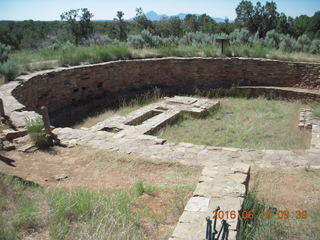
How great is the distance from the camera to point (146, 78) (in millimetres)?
11469

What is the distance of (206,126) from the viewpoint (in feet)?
26.8

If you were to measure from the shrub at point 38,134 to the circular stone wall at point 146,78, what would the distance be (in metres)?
2.91

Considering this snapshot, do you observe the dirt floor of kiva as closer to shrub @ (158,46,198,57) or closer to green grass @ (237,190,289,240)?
green grass @ (237,190,289,240)

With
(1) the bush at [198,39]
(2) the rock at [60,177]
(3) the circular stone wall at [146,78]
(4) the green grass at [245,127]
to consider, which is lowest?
(4) the green grass at [245,127]

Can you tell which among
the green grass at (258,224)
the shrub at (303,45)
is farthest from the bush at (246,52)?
the green grass at (258,224)

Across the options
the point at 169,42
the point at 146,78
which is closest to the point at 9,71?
the point at 146,78

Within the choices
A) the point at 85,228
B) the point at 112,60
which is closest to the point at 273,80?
the point at 112,60

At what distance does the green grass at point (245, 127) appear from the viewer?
6.99 meters

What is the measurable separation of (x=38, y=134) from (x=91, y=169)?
1.46 m

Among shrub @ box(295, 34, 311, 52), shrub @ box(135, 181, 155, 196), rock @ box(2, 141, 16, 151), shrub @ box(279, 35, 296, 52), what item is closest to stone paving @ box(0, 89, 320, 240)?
rock @ box(2, 141, 16, 151)

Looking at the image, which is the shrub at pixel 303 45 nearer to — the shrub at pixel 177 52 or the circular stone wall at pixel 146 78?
the circular stone wall at pixel 146 78

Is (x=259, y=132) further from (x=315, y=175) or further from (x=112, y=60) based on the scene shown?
(x=112, y=60)

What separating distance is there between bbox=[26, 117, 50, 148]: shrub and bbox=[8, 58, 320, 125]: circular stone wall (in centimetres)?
291

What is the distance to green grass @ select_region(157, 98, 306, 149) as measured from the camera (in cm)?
699
